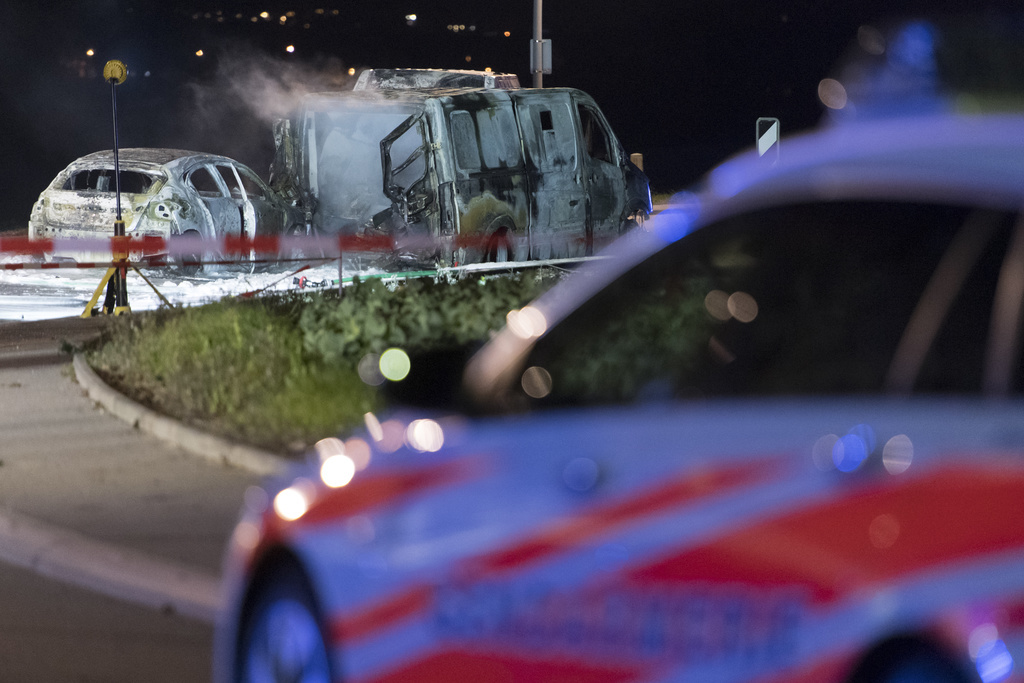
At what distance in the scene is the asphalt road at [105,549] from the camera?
5223 mm

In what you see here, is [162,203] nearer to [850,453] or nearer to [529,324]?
[529,324]

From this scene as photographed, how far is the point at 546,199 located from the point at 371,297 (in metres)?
7.80

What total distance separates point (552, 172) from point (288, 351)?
28.2ft

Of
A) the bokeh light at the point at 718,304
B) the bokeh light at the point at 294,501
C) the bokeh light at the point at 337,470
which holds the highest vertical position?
the bokeh light at the point at 718,304

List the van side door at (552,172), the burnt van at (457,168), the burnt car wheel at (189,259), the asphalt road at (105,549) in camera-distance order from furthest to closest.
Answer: the van side door at (552,172), the burnt car wheel at (189,259), the burnt van at (457,168), the asphalt road at (105,549)

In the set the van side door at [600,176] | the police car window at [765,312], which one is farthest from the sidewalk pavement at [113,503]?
the van side door at [600,176]

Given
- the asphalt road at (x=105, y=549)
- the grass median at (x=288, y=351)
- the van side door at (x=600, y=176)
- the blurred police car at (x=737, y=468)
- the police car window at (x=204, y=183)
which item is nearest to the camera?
the blurred police car at (x=737, y=468)

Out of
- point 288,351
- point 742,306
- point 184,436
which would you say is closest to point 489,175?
point 288,351

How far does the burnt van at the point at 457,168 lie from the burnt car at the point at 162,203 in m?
0.48

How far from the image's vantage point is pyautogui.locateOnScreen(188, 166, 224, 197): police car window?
59.3ft

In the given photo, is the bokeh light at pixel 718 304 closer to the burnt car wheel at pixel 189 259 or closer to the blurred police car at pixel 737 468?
the blurred police car at pixel 737 468

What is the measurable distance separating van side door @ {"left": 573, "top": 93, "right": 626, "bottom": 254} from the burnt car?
151 inches

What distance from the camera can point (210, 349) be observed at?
10.5 metres

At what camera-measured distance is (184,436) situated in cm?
880
